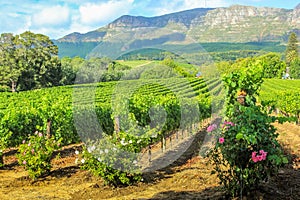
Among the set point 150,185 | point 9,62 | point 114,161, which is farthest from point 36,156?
point 9,62

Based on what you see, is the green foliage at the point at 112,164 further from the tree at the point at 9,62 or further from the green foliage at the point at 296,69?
the green foliage at the point at 296,69

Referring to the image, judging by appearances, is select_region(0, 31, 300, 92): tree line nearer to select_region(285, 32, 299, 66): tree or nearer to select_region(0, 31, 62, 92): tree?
select_region(0, 31, 62, 92): tree

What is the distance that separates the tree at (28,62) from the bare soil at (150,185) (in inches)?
1783

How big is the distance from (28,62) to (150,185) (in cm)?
5138

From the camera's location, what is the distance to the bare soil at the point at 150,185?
18.4 ft

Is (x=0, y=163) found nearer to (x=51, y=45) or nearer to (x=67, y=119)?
(x=67, y=119)

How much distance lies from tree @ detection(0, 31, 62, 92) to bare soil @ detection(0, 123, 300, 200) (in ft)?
149

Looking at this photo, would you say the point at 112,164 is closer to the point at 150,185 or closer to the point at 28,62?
the point at 150,185

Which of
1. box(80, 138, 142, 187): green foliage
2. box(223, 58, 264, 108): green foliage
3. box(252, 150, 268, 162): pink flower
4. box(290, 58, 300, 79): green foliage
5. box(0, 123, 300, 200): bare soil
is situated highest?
box(223, 58, 264, 108): green foliage

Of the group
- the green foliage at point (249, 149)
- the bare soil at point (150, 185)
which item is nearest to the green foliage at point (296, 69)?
the bare soil at point (150, 185)

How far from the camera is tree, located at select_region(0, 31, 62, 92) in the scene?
50.7 m

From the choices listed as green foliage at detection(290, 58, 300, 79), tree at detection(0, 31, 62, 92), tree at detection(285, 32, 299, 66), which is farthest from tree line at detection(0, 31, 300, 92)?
tree at detection(285, 32, 299, 66)

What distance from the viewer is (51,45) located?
195 feet

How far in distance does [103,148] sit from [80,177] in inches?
67.3
